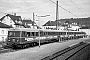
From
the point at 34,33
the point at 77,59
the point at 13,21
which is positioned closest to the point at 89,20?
the point at 13,21

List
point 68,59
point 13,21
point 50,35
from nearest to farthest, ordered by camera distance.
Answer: point 68,59 < point 50,35 < point 13,21

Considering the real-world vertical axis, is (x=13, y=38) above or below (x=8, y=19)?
below

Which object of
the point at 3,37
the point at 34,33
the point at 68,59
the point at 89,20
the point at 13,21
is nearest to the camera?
the point at 68,59

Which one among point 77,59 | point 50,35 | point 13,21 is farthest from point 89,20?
point 77,59

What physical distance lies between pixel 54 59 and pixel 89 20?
9592cm

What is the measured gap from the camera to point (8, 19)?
171 feet

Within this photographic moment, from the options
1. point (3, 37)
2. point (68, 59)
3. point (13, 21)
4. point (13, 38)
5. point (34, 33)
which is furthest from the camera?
point (13, 21)

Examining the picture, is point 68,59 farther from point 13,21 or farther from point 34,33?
point 13,21

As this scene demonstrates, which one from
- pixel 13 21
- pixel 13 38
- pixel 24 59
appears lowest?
pixel 24 59

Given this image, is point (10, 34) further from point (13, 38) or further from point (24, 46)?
point (24, 46)

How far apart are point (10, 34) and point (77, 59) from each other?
38.1 ft

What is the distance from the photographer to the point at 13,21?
50938 mm

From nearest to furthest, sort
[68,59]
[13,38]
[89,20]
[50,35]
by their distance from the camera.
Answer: [68,59] → [13,38] → [50,35] → [89,20]

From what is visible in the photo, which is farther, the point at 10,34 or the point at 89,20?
the point at 89,20
